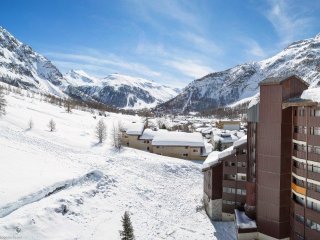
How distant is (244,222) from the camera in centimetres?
3891

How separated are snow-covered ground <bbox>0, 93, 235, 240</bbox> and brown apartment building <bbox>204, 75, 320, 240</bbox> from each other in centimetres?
712

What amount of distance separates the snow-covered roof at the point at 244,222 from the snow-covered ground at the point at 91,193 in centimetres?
256

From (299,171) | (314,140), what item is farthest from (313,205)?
(314,140)

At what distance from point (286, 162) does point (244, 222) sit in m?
9.49

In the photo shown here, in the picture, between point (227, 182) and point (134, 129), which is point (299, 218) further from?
point (134, 129)

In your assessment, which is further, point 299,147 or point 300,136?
point 299,147

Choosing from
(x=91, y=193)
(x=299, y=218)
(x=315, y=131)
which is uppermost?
(x=315, y=131)

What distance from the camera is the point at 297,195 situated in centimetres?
3459

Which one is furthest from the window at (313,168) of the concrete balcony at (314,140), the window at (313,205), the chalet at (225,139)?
the chalet at (225,139)

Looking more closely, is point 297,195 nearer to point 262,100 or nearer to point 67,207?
point 262,100

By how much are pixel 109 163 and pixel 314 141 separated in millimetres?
37260

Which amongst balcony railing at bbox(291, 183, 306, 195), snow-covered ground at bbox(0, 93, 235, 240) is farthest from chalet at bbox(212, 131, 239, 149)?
balcony railing at bbox(291, 183, 306, 195)

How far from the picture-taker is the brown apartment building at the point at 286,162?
106 feet

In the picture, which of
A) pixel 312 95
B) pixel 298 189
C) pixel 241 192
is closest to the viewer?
pixel 312 95
